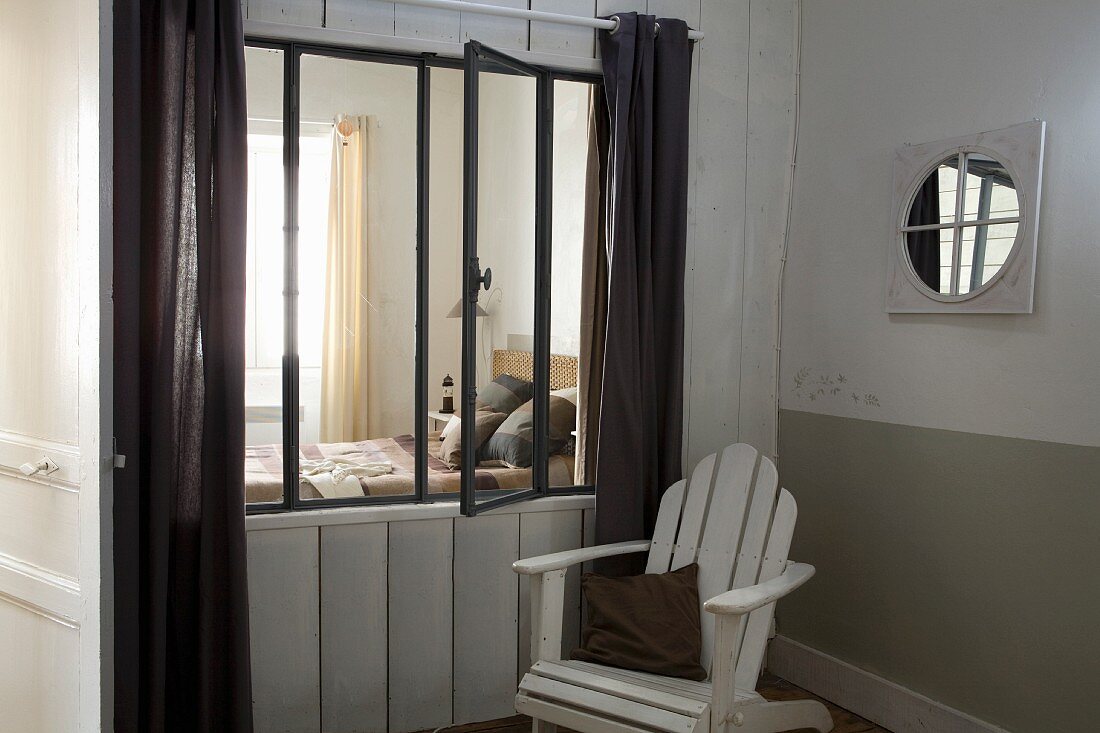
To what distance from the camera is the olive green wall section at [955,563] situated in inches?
95.3

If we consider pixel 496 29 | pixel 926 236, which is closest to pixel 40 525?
pixel 496 29

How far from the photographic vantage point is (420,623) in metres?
2.84

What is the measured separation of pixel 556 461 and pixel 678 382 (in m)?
0.48

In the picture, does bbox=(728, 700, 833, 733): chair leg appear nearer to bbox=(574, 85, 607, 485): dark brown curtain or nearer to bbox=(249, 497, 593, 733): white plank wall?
bbox=(249, 497, 593, 733): white plank wall

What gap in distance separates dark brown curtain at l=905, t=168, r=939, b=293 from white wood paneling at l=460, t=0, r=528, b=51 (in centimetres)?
131

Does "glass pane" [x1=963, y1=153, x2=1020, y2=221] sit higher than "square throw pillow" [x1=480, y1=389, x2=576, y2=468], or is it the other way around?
"glass pane" [x1=963, y1=153, x2=1020, y2=221]

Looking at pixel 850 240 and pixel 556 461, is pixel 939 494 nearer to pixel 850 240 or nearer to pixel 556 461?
pixel 850 240

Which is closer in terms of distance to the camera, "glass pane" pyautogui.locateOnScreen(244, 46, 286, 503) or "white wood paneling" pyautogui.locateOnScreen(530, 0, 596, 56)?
"glass pane" pyautogui.locateOnScreen(244, 46, 286, 503)

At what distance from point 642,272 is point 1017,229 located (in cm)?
107

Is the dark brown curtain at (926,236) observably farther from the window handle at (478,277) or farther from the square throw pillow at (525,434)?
the window handle at (478,277)

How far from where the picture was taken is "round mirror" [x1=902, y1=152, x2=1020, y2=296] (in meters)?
2.56

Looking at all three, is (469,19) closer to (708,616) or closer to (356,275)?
(356,275)

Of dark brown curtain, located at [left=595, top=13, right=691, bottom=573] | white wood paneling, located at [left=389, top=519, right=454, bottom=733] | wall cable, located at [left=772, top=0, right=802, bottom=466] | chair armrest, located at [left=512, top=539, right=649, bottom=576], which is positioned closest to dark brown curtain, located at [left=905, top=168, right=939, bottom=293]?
Answer: wall cable, located at [left=772, top=0, right=802, bottom=466]

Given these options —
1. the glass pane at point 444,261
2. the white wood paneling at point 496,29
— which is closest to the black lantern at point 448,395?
the glass pane at point 444,261
